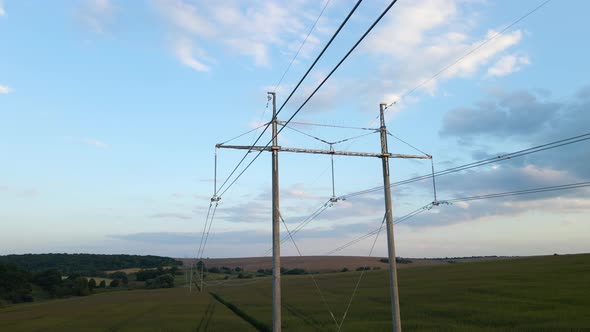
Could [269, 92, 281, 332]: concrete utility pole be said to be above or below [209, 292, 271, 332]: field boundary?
above

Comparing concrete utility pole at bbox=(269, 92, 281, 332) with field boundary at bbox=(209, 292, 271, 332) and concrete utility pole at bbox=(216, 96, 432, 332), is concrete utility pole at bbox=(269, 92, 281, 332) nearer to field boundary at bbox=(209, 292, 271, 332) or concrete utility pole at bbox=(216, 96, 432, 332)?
concrete utility pole at bbox=(216, 96, 432, 332)

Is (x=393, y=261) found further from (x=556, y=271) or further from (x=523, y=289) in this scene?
(x=556, y=271)

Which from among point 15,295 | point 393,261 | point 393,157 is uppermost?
point 393,157

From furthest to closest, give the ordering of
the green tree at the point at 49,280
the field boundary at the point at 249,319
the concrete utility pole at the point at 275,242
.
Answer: the green tree at the point at 49,280 → the field boundary at the point at 249,319 → the concrete utility pole at the point at 275,242

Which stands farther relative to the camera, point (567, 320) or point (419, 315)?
point (419, 315)

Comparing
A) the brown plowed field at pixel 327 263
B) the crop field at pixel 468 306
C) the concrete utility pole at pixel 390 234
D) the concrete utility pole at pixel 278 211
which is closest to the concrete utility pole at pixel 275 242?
the concrete utility pole at pixel 278 211

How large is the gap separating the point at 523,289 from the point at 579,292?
7.27m

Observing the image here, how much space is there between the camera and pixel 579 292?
5119 centimetres

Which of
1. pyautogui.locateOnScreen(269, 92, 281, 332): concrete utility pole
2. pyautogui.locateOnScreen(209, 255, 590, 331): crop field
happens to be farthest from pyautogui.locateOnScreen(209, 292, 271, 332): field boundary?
pyautogui.locateOnScreen(269, 92, 281, 332): concrete utility pole

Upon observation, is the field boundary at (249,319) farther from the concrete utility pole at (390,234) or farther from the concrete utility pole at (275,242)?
the concrete utility pole at (390,234)

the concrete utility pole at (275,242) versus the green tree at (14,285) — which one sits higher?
the concrete utility pole at (275,242)

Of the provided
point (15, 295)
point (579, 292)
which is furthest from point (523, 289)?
point (15, 295)

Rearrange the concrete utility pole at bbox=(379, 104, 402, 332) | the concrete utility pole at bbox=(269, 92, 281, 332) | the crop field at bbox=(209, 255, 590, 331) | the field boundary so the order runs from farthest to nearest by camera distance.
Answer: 1. the field boundary
2. the crop field at bbox=(209, 255, 590, 331)
3. the concrete utility pole at bbox=(269, 92, 281, 332)
4. the concrete utility pole at bbox=(379, 104, 402, 332)

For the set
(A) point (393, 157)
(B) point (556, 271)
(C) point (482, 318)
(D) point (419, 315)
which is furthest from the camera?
(B) point (556, 271)
